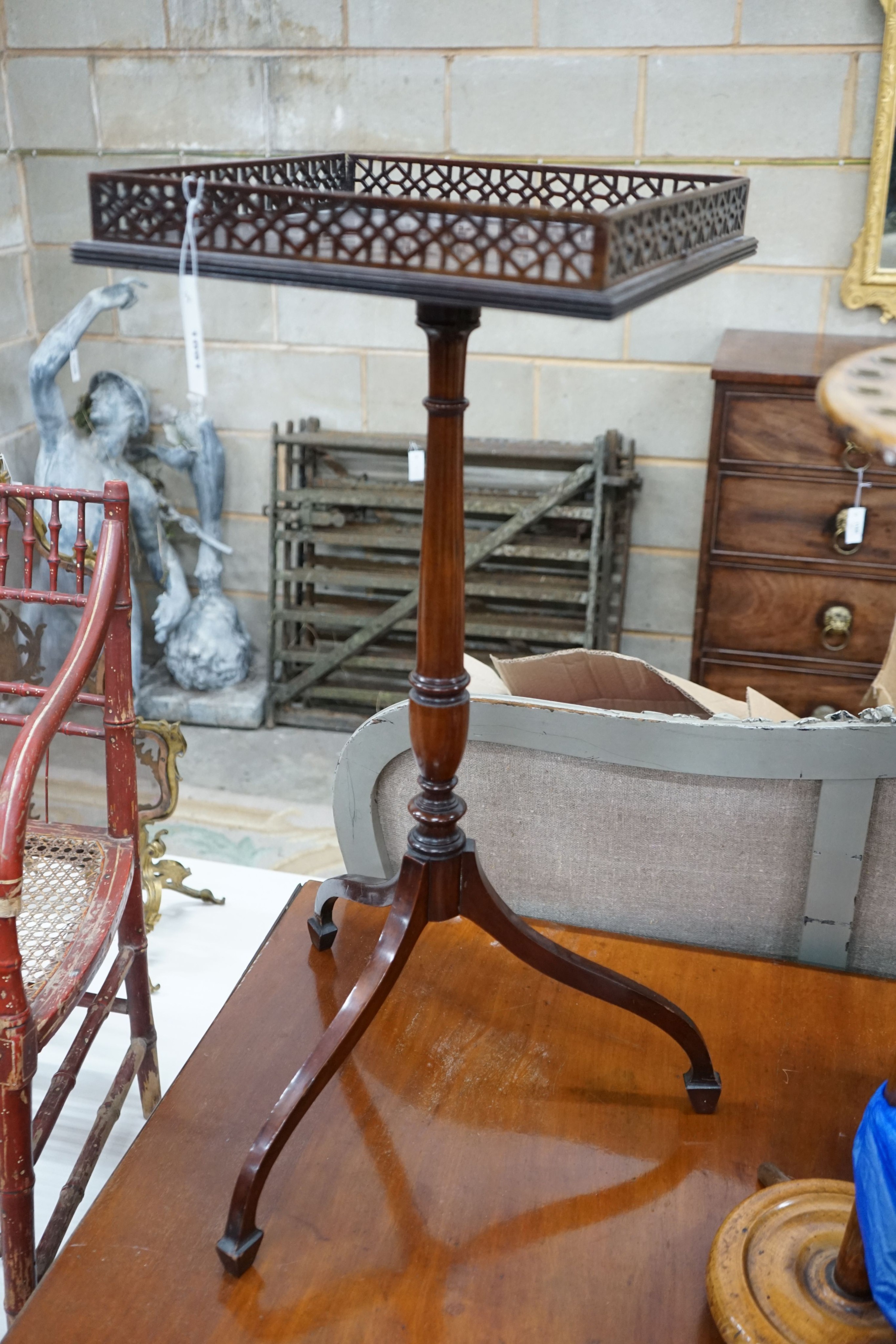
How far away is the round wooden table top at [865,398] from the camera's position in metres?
0.67

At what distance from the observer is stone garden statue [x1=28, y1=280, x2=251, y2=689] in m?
3.12

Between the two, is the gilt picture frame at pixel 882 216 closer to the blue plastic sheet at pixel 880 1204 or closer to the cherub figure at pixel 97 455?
the cherub figure at pixel 97 455

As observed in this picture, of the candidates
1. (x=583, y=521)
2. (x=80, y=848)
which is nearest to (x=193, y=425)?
(x=583, y=521)

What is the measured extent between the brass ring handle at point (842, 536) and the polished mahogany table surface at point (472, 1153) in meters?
1.26

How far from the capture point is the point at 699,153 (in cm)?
290

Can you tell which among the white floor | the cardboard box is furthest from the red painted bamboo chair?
the cardboard box

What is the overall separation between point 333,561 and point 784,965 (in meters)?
2.22

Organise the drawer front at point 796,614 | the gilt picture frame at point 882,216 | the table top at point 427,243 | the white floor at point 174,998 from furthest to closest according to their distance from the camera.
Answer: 1. the gilt picture frame at point 882,216
2. the drawer front at point 796,614
3. the white floor at point 174,998
4. the table top at point 427,243

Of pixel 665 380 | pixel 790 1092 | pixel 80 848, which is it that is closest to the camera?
pixel 790 1092

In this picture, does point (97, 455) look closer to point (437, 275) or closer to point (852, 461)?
point (852, 461)

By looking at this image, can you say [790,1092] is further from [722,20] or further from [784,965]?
[722,20]

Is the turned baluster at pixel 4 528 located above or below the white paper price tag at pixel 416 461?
above

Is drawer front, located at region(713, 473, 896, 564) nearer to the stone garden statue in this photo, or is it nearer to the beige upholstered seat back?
the beige upholstered seat back

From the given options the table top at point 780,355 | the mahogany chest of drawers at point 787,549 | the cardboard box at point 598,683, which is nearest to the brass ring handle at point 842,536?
the mahogany chest of drawers at point 787,549
